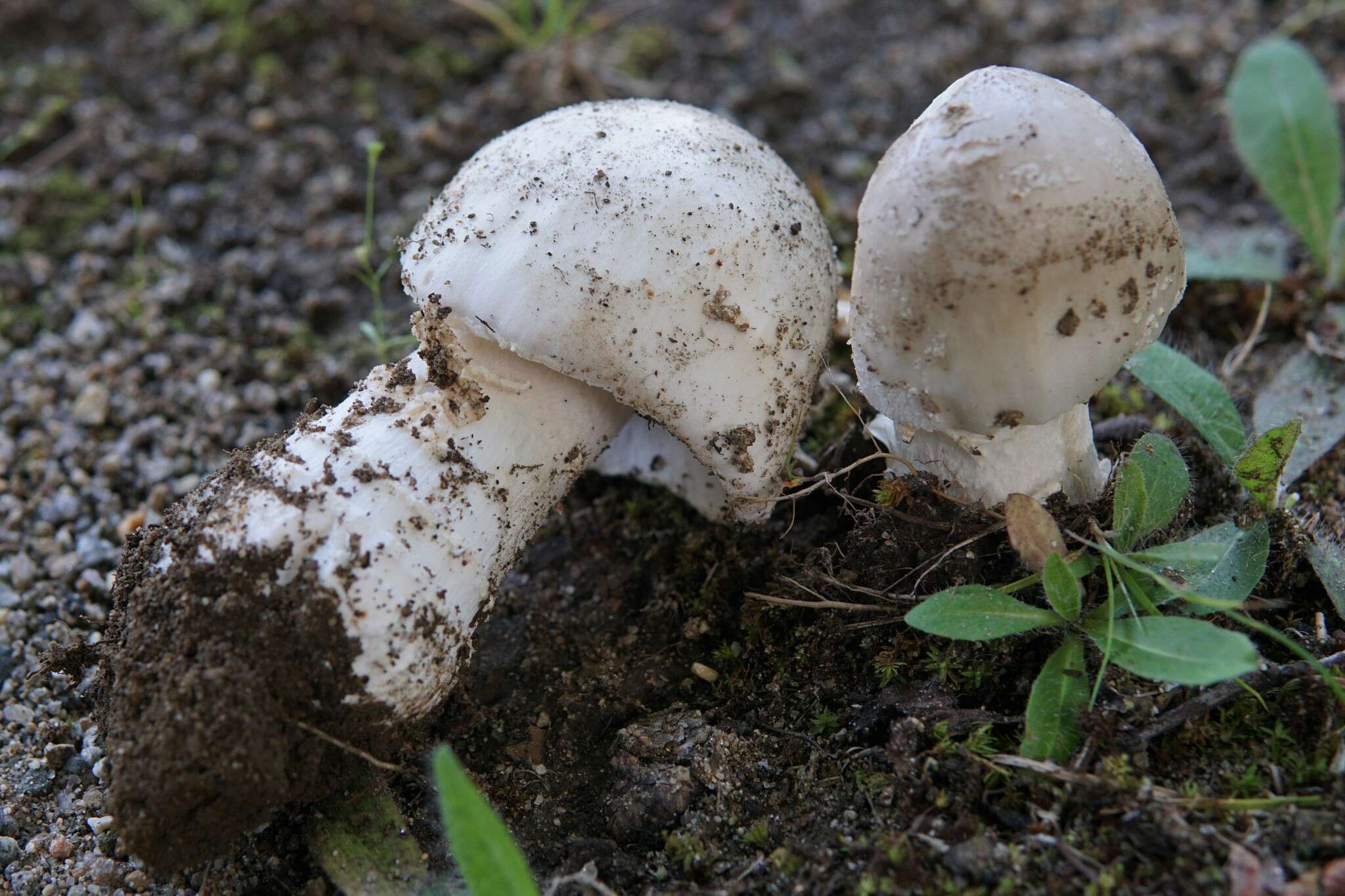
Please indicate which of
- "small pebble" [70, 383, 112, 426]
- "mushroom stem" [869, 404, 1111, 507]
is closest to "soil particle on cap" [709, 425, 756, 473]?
"mushroom stem" [869, 404, 1111, 507]

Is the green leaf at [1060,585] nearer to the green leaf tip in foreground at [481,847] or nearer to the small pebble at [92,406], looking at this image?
the green leaf tip in foreground at [481,847]

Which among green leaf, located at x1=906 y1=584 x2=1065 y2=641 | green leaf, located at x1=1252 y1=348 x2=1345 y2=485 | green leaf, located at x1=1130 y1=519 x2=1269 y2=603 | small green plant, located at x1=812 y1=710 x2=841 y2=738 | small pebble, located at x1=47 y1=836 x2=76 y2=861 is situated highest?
green leaf, located at x1=1252 y1=348 x2=1345 y2=485

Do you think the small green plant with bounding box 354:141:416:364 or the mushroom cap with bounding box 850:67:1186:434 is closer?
the mushroom cap with bounding box 850:67:1186:434

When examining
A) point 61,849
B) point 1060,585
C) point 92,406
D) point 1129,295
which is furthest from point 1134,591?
point 92,406

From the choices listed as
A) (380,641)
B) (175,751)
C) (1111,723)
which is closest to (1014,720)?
(1111,723)

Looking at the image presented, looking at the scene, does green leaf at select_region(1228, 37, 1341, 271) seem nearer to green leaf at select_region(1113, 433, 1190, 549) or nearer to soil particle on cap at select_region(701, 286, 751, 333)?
green leaf at select_region(1113, 433, 1190, 549)

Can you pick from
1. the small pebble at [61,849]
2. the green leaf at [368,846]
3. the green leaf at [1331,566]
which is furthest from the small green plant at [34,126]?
the green leaf at [1331,566]

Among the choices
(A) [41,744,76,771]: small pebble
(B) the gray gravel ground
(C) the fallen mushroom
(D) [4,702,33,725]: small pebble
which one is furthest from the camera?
(B) the gray gravel ground
